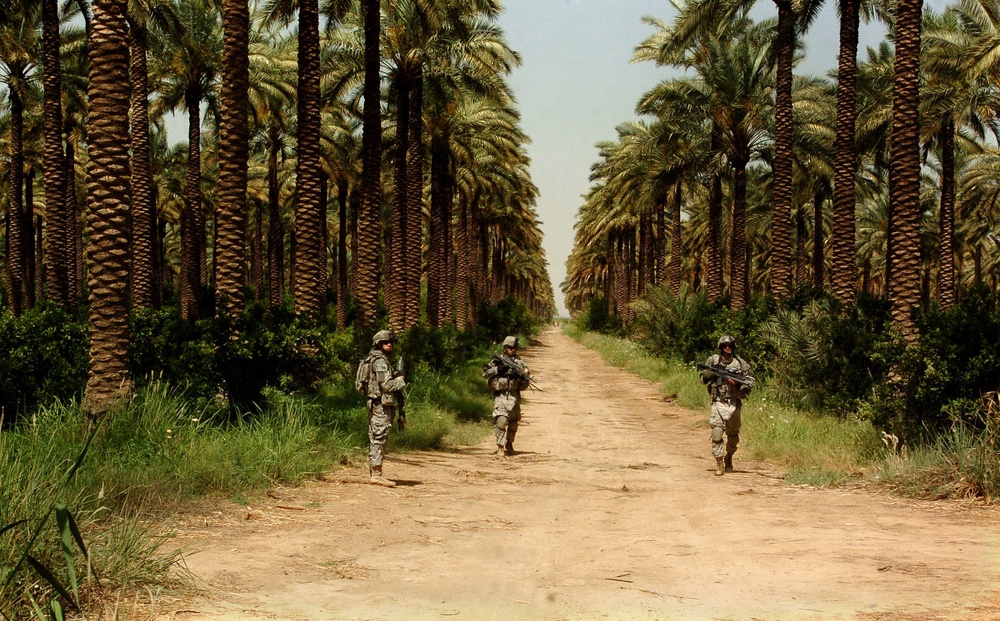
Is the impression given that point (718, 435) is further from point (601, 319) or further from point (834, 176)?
point (601, 319)

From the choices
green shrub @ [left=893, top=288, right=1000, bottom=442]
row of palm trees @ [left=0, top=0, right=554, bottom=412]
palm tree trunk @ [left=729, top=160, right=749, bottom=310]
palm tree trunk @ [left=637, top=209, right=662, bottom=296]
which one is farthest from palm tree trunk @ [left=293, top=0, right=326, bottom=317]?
palm tree trunk @ [left=637, top=209, right=662, bottom=296]

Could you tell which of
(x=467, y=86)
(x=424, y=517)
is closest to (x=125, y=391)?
(x=424, y=517)

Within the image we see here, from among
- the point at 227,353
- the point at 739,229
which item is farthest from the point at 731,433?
the point at 739,229

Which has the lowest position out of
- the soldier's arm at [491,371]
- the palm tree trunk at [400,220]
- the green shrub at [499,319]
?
the soldier's arm at [491,371]

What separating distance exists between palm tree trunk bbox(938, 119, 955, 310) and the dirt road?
20.3 m

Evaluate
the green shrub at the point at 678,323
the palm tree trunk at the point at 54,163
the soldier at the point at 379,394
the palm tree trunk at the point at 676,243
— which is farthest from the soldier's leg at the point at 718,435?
the palm tree trunk at the point at 676,243

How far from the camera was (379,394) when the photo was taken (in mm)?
11344

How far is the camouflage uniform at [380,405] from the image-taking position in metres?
11.1

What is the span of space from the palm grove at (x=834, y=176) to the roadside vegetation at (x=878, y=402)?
0.04m

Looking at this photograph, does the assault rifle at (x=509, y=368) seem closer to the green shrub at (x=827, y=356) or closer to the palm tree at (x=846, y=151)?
the green shrub at (x=827, y=356)

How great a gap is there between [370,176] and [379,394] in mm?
11293

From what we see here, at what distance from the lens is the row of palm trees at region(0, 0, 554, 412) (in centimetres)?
1109

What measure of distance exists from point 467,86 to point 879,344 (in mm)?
17518

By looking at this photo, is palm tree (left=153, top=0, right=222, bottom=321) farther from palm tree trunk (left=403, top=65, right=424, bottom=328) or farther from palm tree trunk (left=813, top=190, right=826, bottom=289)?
palm tree trunk (left=813, top=190, right=826, bottom=289)
